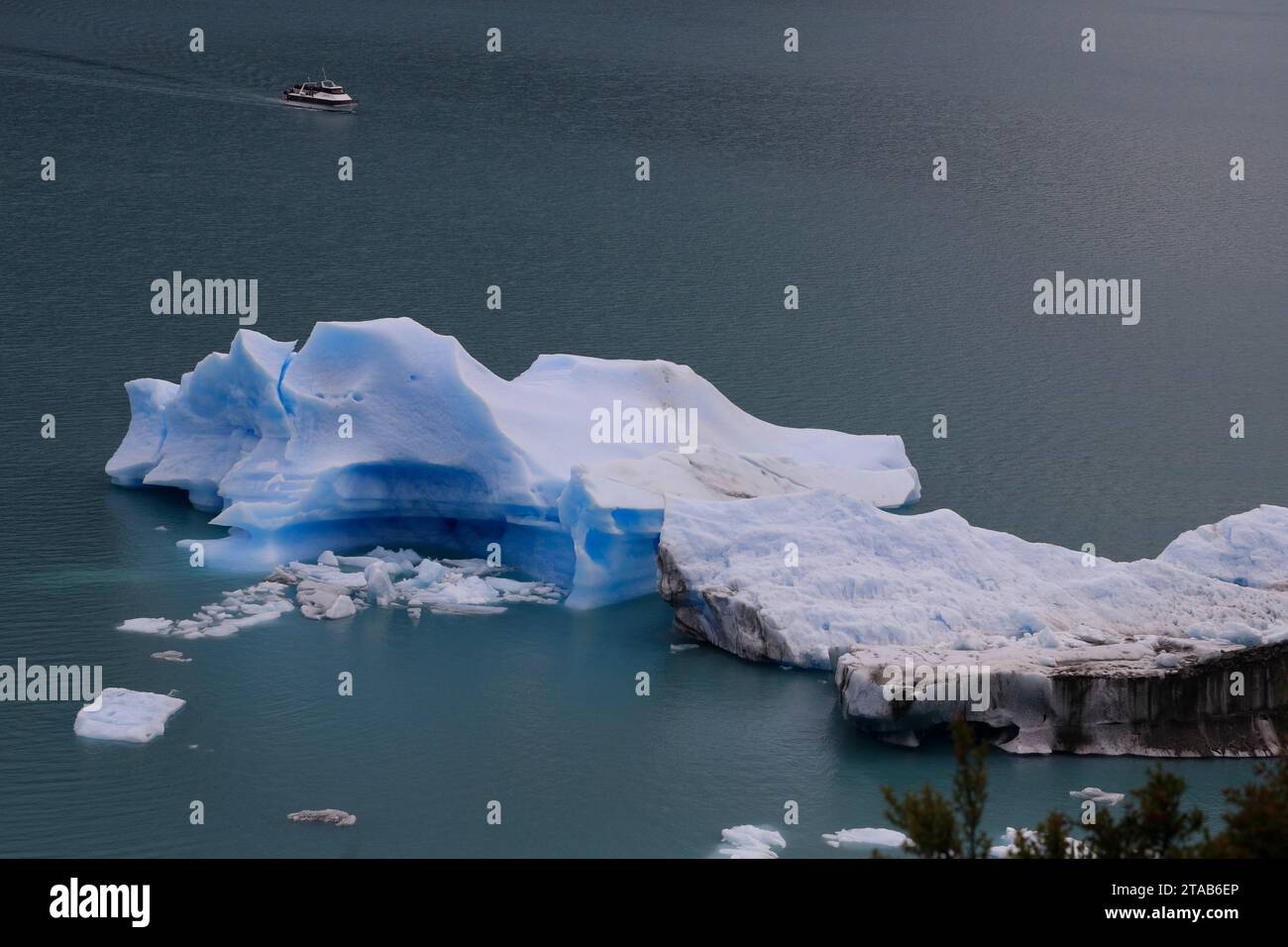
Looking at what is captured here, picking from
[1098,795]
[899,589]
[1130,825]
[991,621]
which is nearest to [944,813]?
[1130,825]

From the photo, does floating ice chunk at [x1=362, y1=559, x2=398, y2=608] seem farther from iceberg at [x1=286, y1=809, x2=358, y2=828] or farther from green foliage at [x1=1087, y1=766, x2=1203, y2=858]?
green foliage at [x1=1087, y1=766, x2=1203, y2=858]

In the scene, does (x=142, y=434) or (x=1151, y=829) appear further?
(x=142, y=434)

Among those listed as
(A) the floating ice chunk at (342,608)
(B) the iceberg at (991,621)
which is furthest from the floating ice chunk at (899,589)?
(A) the floating ice chunk at (342,608)

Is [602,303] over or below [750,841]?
over

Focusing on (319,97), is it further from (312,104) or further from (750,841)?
(750,841)

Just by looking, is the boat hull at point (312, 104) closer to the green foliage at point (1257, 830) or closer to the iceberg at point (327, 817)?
the iceberg at point (327, 817)

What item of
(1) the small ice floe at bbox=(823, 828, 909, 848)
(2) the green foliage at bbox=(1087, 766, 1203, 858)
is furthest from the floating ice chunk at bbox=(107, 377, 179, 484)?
(2) the green foliage at bbox=(1087, 766, 1203, 858)
